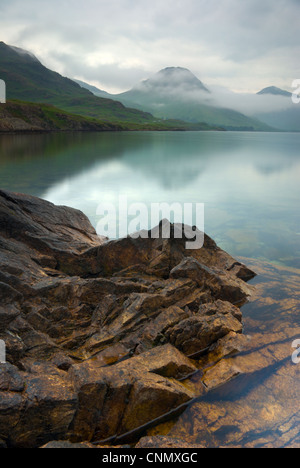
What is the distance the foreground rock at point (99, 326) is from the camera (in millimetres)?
8242

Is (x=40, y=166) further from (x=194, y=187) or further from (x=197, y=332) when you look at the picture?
(x=197, y=332)

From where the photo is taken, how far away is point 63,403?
8086mm

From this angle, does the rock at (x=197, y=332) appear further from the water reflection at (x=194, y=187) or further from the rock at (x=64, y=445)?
the water reflection at (x=194, y=187)

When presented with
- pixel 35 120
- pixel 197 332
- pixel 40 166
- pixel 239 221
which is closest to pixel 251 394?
pixel 197 332

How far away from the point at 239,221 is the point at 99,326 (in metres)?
Result: 23.5

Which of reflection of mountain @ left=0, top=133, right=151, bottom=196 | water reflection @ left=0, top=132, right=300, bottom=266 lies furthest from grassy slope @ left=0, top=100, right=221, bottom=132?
water reflection @ left=0, top=132, right=300, bottom=266

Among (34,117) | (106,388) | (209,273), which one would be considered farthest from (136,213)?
(34,117)

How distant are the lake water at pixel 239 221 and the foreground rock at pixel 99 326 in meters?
1.19

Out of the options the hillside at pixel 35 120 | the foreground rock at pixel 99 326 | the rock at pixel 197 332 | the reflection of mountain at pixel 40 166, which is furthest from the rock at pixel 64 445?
the hillside at pixel 35 120

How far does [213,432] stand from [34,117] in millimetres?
157218

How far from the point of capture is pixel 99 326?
41.4 feet

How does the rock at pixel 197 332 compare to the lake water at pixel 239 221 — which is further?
the rock at pixel 197 332

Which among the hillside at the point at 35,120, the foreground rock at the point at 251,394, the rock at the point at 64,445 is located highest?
the hillside at the point at 35,120
